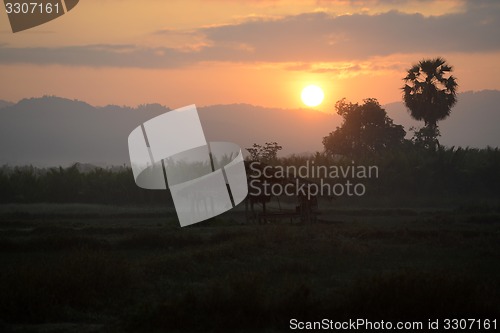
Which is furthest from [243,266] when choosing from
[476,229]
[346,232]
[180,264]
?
[476,229]

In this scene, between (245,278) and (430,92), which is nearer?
(245,278)

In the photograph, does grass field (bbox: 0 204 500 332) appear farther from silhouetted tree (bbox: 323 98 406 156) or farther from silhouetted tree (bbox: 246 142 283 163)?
silhouetted tree (bbox: 323 98 406 156)

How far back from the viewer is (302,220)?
1510 inches

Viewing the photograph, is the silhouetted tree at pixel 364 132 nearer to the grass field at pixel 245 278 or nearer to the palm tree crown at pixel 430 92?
the palm tree crown at pixel 430 92

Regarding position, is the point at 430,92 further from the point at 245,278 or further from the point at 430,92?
the point at 245,278

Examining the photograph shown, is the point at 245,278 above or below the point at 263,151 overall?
above

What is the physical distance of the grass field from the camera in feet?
49.3

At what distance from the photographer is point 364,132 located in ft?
262

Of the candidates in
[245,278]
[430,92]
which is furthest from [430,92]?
[245,278]

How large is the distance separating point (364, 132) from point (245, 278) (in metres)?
65.3

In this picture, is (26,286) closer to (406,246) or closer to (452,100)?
(406,246)

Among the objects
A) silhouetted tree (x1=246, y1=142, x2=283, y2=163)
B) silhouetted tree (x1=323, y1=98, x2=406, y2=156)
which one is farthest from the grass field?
silhouetted tree (x1=323, y1=98, x2=406, y2=156)

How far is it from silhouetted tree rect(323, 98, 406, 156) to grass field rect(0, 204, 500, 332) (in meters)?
45.6

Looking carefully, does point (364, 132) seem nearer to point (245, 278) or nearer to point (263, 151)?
point (263, 151)
